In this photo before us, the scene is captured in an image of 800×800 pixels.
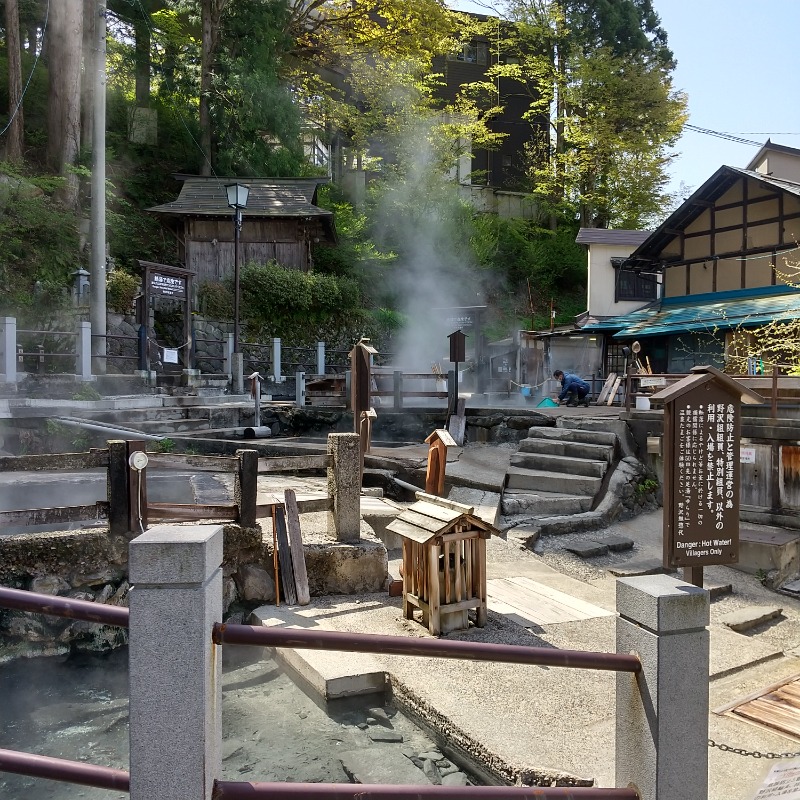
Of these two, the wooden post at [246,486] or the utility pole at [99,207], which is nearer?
the wooden post at [246,486]

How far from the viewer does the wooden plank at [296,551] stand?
650cm

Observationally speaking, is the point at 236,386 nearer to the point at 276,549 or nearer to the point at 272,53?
the point at 276,549

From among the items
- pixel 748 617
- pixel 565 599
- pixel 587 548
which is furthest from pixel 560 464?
pixel 565 599

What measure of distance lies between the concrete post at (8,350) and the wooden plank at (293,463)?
8.60 metres

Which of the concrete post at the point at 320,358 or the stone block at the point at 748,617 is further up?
the concrete post at the point at 320,358

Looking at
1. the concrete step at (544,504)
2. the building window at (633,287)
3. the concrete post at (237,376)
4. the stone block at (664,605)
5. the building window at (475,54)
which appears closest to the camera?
the stone block at (664,605)

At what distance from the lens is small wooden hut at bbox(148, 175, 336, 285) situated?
24.5m

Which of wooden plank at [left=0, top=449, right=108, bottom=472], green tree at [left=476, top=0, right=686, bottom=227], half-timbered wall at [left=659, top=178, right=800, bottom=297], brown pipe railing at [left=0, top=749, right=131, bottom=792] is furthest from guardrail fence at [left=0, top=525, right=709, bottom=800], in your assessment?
green tree at [left=476, top=0, right=686, bottom=227]

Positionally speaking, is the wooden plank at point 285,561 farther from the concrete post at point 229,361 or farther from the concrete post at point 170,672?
the concrete post at point 229,361

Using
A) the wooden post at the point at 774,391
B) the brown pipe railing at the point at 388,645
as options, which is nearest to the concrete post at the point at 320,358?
the wooden post at the point at 774,391

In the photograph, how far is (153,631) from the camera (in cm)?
213

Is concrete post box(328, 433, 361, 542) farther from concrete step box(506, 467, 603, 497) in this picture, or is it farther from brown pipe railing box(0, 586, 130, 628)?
concrete step box(506, 467, 603, 497)

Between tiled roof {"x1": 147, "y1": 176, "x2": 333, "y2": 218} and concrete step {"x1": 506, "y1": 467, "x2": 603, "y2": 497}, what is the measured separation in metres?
15.6

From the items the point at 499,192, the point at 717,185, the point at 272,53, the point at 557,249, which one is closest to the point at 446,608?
the point at 717,185
